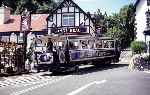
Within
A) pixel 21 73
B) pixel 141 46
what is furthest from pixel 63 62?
pixel 141 46

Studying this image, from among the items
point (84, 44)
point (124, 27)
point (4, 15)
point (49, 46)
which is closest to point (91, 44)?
point (84, 44)

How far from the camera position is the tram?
869 inches

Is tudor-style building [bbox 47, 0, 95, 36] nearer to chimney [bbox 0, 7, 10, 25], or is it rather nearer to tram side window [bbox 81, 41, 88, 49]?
chimney [bbox 0, 7, 10, 25]

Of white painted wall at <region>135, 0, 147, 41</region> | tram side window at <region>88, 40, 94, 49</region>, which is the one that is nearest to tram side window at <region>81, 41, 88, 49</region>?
tram side window at <region>88, 40, 94, 49</region>

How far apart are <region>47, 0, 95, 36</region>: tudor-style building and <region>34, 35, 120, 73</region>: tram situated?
1893 centimetres

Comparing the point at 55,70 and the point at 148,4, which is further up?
the point at 148,4

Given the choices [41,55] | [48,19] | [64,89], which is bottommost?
[64,89]

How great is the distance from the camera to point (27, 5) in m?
75.0

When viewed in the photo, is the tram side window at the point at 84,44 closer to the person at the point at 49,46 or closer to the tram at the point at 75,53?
the tram at the point at 75,53

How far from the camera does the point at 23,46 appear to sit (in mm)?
23438

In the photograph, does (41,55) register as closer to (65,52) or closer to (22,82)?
(65,52)

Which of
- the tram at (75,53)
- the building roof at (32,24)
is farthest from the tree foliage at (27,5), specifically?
the tram at (75,53)

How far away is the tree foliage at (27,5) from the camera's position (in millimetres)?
74375

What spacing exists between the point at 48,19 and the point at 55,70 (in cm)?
2897
